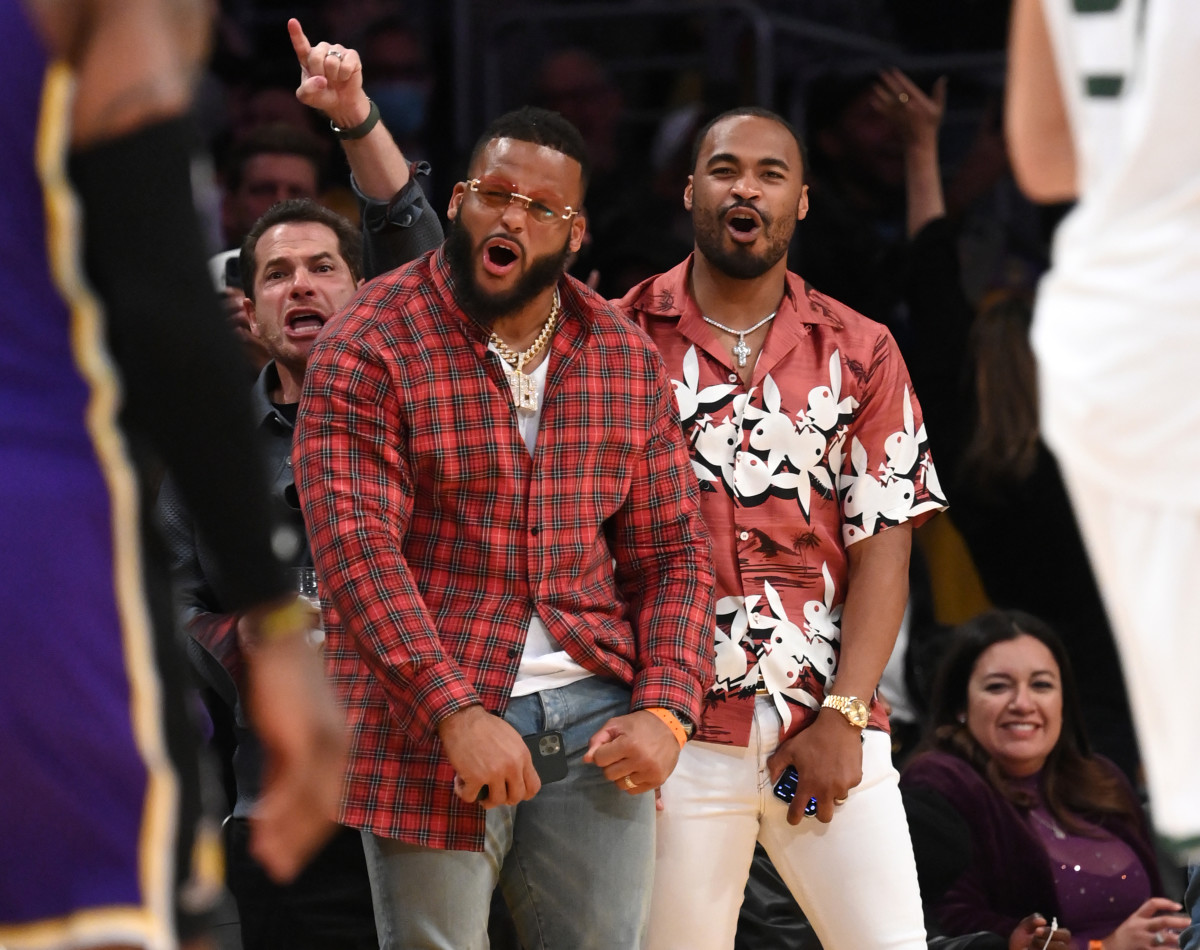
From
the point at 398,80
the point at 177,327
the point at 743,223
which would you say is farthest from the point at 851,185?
the point at 177,327

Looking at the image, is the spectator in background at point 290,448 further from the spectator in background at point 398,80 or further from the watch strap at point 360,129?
the spectator in background at point 398,80

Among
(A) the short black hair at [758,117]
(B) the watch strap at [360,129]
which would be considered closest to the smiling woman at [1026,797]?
(A) the short black hair at [758,117]

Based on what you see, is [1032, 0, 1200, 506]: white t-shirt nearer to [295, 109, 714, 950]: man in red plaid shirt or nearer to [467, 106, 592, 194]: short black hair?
[295, 109, 714, 950]: man in red plaid shirt

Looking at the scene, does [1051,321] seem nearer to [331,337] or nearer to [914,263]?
[331,337]

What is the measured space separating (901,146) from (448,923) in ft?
12.4

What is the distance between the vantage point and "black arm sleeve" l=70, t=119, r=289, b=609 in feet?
4.70

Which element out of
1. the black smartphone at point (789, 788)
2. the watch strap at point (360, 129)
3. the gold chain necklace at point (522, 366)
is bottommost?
the black smartphone at point (789, 788)

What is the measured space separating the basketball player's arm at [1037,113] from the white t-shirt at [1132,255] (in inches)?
3.9

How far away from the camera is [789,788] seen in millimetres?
3314

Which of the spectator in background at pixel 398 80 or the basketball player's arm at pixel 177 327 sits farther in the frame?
the spectator in background at pixel 398 80

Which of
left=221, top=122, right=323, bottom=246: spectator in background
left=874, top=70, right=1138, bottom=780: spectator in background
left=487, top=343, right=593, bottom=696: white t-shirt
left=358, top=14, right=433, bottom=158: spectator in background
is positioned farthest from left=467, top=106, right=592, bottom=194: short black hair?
left=358, top=14, right=433, bottom=158: spectator in background

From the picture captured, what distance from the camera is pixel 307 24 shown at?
21.8 feet

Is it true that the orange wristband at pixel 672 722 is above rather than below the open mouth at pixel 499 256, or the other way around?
below

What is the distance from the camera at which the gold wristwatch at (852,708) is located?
3.31m
